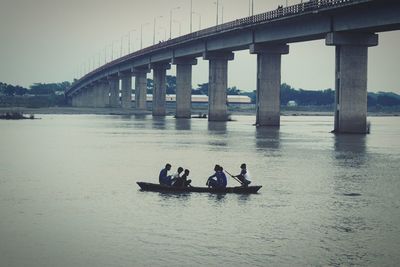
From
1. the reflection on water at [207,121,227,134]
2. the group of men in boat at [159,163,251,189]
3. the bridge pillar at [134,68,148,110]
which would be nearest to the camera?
the group of men in boat at [159,163,251,189]

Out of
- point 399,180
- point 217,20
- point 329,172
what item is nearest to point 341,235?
point 399,180

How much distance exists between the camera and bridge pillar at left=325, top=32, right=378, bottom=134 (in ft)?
248

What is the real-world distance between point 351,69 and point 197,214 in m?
52.3

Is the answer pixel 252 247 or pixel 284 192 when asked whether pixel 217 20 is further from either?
pixel 252 247

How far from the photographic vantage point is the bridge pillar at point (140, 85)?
574 feet

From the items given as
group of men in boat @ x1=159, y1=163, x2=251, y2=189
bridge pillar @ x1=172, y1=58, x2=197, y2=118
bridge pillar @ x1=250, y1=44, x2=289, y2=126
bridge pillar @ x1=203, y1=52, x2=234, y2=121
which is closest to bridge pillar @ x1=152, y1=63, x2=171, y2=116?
bridge pillar @ x1=172, y1=58, x2=197, y2=118

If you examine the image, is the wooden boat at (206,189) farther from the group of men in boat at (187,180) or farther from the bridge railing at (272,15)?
the bridge railing at (272,15)

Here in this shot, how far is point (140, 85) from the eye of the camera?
17850cm

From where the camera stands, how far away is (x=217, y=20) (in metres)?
130

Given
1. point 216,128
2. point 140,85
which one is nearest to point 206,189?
point 216,128

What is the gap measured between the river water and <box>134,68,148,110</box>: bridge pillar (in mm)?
124250

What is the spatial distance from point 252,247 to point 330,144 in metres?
47.0

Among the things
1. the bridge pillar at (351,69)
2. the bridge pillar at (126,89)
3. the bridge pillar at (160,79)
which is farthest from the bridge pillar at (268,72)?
the bridge pillar at (126,89)

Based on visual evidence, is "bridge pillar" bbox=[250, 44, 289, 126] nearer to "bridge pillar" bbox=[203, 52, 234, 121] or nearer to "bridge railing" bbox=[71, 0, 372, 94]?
"bridge railing" bbox=[71, 0, 372, 94]
